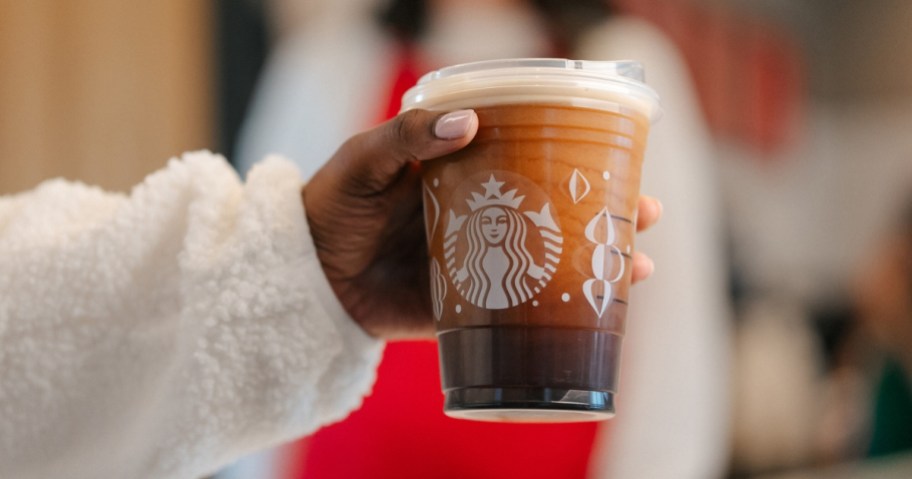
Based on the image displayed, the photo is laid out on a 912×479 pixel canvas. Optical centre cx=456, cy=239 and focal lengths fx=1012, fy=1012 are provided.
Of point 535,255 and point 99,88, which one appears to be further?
point 99,88

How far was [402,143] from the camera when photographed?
700mm

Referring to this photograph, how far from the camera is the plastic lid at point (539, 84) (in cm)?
67

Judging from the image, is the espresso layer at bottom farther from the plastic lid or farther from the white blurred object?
the white blurred object

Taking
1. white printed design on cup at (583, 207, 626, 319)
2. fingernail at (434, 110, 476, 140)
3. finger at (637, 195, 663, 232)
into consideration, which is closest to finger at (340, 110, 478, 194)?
fingernail at (434, 110, 476, 140)

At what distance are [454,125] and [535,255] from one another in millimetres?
99

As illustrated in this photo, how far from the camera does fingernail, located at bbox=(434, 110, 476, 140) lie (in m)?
0.65

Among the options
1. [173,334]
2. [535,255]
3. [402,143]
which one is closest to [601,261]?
[535,255]

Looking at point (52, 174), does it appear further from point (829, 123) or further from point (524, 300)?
point (829, 123)

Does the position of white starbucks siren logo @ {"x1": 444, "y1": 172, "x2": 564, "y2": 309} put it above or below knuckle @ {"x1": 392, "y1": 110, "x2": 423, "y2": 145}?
below

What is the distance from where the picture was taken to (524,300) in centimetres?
66

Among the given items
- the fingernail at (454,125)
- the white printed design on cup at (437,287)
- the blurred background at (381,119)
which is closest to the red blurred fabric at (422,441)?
the blurred background at (381,119)

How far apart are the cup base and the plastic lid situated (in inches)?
7.5

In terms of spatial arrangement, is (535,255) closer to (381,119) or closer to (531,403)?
(531,403)

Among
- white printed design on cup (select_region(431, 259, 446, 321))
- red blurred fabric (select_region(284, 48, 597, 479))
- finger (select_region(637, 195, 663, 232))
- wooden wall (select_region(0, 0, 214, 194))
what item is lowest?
red blurred fabric (select_region(284, 48, 597, 479))
